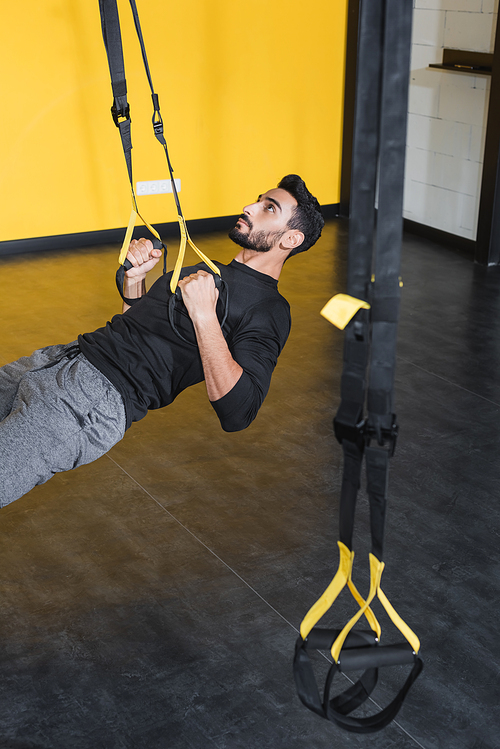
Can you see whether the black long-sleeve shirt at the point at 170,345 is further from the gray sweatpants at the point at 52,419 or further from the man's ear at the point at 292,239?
the man's ear at the point at 292,239

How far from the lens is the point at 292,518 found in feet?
9.29

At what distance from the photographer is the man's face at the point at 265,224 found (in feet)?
7.61

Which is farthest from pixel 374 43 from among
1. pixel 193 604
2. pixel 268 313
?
pixel 193 604

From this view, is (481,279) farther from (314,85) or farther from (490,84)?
(314,85)

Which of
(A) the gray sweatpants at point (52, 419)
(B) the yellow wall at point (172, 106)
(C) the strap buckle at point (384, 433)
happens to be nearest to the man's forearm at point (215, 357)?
(A) the gray sweatpants at point (52, 419)

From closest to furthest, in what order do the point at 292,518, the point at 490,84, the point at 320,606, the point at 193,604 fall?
the point at 320,606
the point at 193,604
the point at 292,518
the point at 490,84

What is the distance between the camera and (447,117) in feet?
20.0

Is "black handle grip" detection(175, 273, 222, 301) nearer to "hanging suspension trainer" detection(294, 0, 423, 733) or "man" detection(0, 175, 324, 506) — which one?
"man" detection(0, 175, 324, 506)

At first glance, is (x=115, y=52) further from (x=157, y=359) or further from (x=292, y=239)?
(x=157, y=359)

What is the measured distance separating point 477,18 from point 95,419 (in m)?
4.99

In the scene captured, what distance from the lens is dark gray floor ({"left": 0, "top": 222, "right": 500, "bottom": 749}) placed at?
6.46 ft

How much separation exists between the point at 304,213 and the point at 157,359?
2.07ft

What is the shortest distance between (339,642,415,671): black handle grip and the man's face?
4.50 feet

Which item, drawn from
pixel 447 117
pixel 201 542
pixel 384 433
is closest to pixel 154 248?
pixel 201 542
